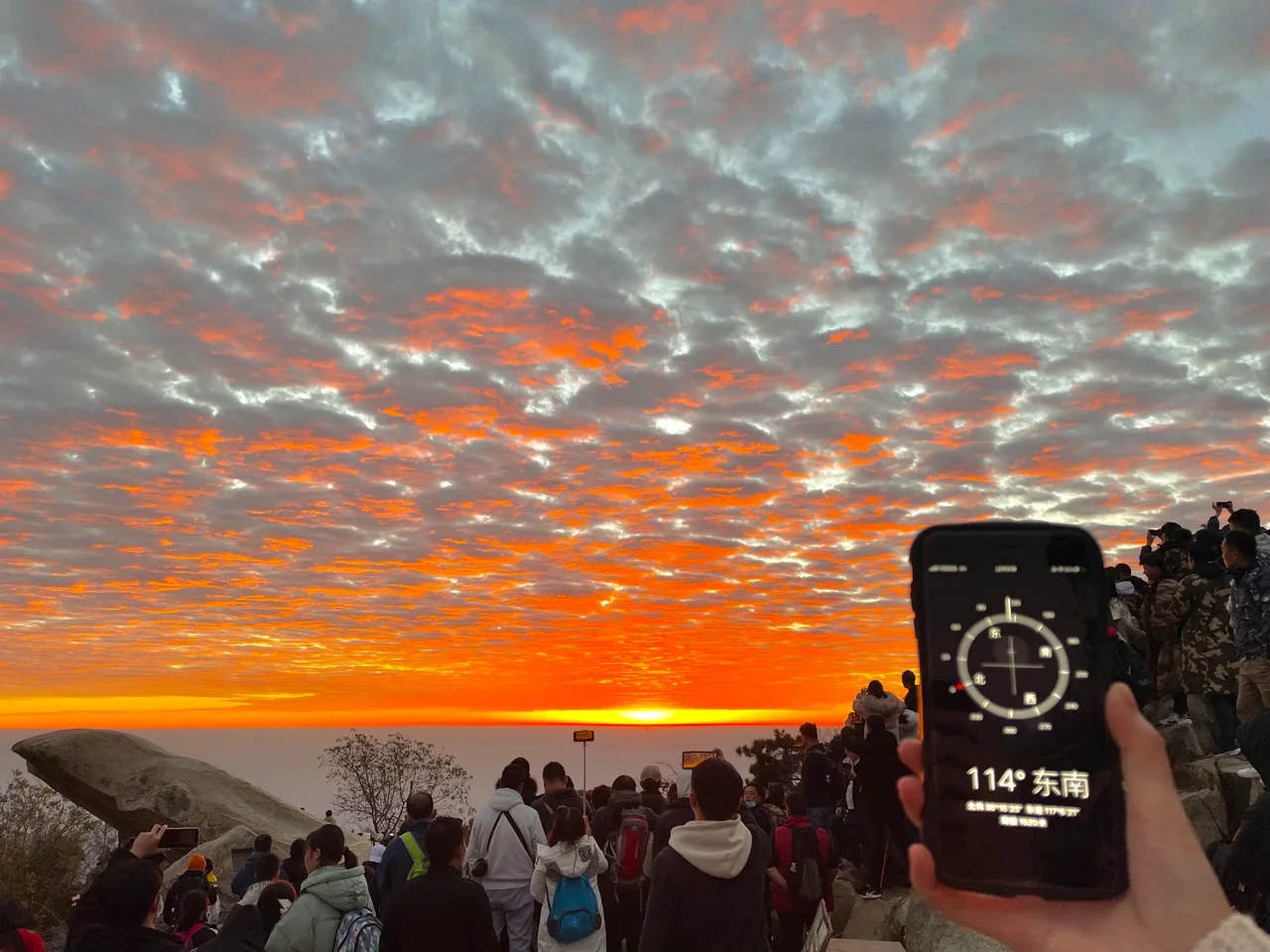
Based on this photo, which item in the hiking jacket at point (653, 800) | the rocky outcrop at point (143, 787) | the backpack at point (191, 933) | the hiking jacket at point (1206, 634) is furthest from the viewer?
the rocky outcrop at point (143, 787)

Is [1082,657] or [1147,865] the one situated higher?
[1082,657]

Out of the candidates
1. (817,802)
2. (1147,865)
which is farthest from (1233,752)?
(1147,865)

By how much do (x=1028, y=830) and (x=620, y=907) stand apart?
9.45m

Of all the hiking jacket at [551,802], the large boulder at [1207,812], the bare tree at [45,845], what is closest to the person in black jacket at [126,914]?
the hiking jacket at [551,802]

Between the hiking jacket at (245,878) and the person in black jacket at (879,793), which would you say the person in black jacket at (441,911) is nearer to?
the hiking jacket at (245,878)

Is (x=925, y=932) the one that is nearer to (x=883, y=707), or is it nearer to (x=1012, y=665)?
(x=883, y=707)

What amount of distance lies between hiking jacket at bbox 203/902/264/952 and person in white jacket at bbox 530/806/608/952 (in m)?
2.80

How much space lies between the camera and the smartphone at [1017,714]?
197cm

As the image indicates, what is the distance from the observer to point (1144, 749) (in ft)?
6.40

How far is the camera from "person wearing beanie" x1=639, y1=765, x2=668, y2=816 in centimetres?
1104

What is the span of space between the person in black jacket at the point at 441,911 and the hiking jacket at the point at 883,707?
803 centimetres

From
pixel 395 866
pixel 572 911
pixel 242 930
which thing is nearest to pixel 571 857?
pixel 572 911

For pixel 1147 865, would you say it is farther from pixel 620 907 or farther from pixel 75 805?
pixel 75 805

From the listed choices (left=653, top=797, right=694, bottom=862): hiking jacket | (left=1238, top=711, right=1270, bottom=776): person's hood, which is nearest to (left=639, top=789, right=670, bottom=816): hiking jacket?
(left=653, top=797, right=694, bottom=862): hiking jacket
